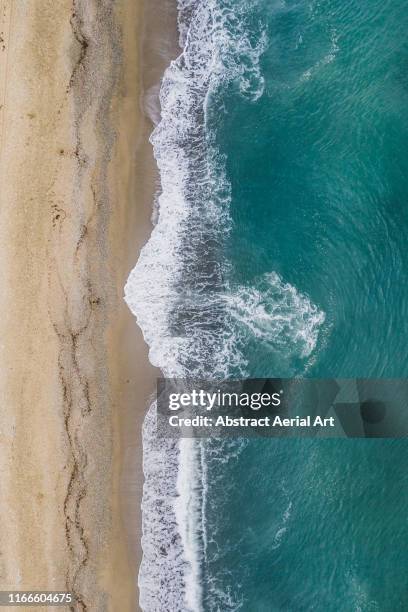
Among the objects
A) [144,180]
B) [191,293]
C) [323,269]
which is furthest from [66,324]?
[323,269]

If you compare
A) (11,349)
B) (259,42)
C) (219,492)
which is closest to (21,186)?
(11,349)

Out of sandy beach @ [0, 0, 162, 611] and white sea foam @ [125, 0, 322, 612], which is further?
white sea foam @ [125, 0, 322, 612]

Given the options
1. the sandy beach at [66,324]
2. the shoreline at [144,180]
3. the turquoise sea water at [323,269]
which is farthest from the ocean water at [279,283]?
the sandy beach at [66,324]

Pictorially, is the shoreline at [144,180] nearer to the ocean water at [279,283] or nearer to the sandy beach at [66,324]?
the sandy beach at [66,324]

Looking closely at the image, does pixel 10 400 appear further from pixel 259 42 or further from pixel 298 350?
pixel 259 42

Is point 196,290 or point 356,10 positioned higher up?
point 356,10

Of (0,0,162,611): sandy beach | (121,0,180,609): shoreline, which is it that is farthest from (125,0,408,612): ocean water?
(0,0,162,611): sandy beach

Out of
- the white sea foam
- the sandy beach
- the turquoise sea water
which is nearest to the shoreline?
the sandy beach

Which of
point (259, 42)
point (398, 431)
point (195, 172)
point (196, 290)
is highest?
point (259, 42)

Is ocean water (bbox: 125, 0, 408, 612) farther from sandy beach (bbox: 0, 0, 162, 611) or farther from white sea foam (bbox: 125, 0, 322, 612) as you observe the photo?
sandy beach (bbox: 0, 0, 162, 611)
